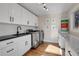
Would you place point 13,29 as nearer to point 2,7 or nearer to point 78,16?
point 2,7

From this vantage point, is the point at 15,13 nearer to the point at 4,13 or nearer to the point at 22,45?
the point at 4,13

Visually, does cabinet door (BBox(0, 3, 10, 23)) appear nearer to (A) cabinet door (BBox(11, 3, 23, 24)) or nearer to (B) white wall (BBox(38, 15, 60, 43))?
(A) cabinet door (BBox(11, 3, 23, 24))

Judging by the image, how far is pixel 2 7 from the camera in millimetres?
1981

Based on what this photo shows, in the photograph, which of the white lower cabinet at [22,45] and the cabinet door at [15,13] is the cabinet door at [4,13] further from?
the white lower cabinet at [22,45]

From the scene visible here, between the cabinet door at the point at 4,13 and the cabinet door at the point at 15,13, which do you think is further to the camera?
the cabinet door at the point at 15,13

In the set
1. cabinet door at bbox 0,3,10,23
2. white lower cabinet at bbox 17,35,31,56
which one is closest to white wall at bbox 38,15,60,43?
white lower cabinet at bbox 17,35,31,56

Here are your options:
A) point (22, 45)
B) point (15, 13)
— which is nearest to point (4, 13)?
point (15, 13)

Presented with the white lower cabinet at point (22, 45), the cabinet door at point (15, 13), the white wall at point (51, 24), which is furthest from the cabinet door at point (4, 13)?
the white wall at point (51, 24)

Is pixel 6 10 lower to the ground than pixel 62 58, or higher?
higher

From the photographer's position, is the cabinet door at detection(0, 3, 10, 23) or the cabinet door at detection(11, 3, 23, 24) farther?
the cabinet door at detection(11, 3, 23, 24)

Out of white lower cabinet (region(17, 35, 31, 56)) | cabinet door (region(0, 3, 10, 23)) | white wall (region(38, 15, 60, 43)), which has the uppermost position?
cabinet door (region(0, 3, 10, 23))

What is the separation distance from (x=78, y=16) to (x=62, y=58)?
42.1 inches

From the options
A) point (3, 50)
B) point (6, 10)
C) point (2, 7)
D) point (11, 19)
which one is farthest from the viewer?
point (11, 19)

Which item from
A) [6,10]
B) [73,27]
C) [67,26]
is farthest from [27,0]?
[6,10]
